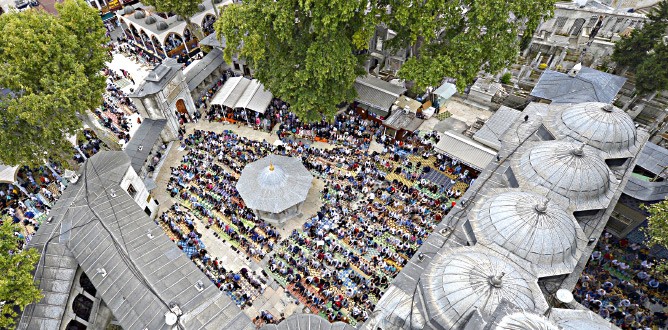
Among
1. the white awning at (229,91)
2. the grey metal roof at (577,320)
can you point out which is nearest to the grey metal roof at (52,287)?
the white awning at (229,91)

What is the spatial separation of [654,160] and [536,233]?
59.9 ft

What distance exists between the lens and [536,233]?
16.9 metres

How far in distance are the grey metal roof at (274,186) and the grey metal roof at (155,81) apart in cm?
1190

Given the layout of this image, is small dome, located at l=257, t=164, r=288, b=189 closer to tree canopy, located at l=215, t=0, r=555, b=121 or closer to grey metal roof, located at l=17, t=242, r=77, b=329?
tree canopy, located at l=215, t=0, r=555, b=121

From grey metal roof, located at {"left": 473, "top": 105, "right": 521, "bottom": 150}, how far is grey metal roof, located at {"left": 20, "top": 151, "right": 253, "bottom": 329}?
2329cm

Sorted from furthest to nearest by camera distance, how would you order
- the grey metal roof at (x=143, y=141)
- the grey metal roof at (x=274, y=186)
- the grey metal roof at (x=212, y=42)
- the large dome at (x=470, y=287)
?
the grey metal roof at (x=212, y=42) → the grey metal roof at (x=143, y=141) → the grey metal roof at (x=274, y=186) → the large dome at (x=470, y=287)

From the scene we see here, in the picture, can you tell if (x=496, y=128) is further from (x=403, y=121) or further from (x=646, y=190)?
(x=646, y=190)

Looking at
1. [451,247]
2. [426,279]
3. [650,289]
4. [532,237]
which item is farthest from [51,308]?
[650,289]

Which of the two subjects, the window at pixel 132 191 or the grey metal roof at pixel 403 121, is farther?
the grey metal roof at pixel 403 121

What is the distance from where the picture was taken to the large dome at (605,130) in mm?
21656

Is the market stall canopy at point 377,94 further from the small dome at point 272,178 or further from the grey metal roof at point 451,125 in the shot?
the small dome at point 272,178

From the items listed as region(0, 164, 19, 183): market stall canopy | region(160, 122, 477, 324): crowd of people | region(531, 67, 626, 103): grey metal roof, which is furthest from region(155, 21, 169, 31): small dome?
region(531, 67, 626, 103): grey metal roof

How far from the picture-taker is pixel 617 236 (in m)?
26.8

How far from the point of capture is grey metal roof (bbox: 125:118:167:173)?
30.8 metres
